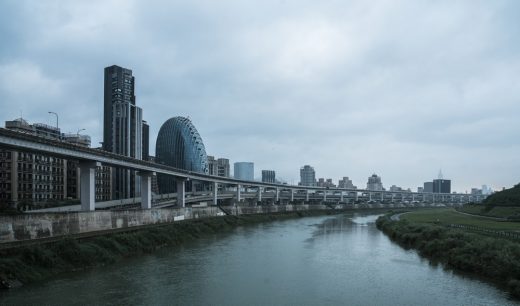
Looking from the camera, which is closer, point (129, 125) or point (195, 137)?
point (129, 125)

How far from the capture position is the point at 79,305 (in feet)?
73.2

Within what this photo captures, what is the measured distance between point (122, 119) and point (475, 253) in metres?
127

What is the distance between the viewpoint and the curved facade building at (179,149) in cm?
16525


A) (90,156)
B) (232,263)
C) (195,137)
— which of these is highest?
(195,137)

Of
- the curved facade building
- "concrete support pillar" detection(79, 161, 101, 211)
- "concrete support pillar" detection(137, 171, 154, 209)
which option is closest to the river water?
"concrete support pillar" detection(79, 161, 101, 211)

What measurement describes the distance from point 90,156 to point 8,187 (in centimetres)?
3802

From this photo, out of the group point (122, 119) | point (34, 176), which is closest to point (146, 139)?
point (122, 119)

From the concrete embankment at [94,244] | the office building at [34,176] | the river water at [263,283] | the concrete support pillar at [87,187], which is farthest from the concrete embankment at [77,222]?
the office building at [34,176]

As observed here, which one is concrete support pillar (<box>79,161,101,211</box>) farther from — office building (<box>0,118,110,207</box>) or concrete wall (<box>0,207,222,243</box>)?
office building (<box>0,118,110,207</box>)

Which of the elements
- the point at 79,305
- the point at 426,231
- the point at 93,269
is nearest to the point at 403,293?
the point at 79,305

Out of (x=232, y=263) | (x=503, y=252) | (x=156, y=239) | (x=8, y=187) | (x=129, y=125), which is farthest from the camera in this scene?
(x=129, y=125)

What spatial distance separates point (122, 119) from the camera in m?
144

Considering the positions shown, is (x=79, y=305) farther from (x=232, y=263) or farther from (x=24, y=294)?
(x=232, y=263)

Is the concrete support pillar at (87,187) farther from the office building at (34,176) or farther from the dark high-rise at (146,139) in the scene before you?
the dark high-rise at (146,139)
